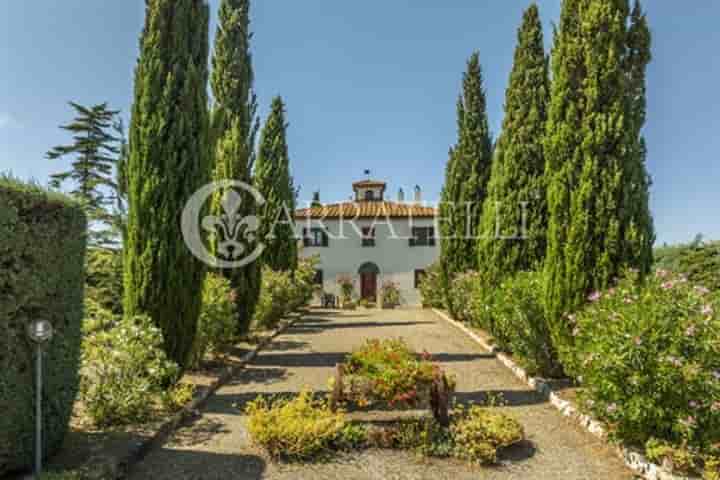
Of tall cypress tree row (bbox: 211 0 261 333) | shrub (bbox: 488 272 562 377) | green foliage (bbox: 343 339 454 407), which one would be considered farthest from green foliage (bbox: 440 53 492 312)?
green foliage (bbox: 343 339 454 407)

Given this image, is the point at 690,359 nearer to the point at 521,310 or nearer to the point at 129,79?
the point at 521,310

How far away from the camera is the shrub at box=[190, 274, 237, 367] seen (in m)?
7.37

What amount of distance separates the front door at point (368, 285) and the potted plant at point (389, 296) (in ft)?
5.61

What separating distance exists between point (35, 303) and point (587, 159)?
266 inches

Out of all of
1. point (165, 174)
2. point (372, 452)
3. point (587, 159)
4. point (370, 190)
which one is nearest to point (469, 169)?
point (587, 159)

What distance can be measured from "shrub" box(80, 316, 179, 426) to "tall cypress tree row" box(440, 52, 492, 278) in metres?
10.9

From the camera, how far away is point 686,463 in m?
3.65

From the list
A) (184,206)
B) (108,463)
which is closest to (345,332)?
(184,206)

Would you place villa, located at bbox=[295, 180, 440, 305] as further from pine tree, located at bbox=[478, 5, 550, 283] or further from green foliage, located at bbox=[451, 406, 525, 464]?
green foliage, located at bbox=[451, 406, 525, 464]

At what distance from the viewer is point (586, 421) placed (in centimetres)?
504

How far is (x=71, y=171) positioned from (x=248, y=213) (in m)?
15.7

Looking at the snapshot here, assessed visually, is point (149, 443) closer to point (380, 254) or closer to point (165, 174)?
point (165, 174)

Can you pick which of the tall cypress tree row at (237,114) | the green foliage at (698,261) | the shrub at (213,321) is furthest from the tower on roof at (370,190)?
the shrub at (213,321)

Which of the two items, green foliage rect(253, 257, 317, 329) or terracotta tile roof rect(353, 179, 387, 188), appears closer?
green foliage rect(253, 257, 317, 329)
